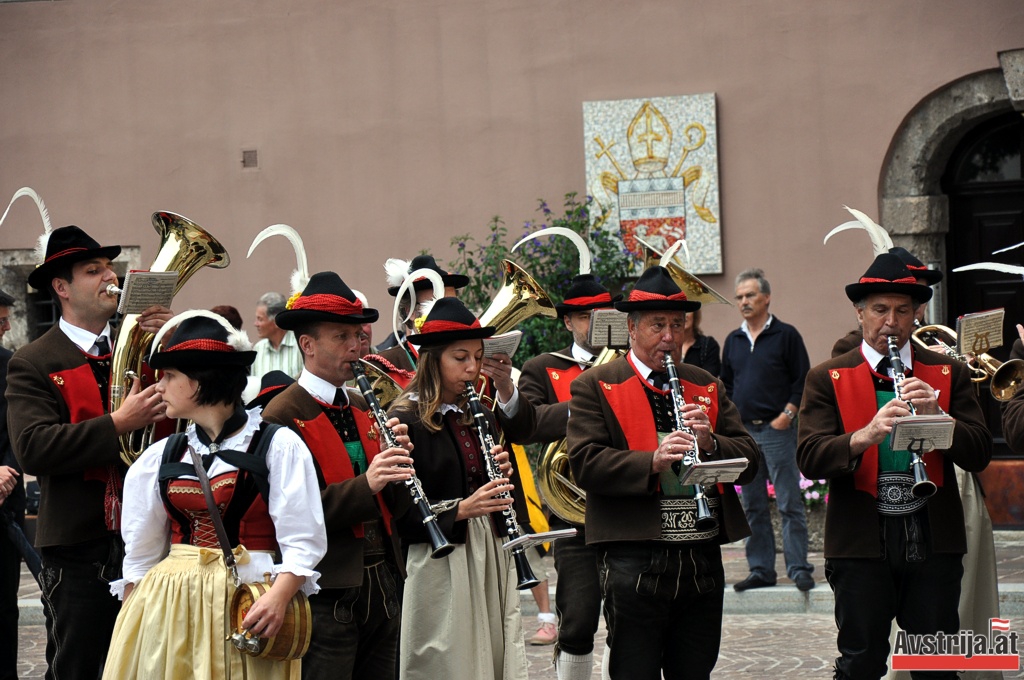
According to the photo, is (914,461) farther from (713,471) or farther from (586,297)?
(586,297)

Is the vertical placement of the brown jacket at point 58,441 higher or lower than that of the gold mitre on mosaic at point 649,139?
lower

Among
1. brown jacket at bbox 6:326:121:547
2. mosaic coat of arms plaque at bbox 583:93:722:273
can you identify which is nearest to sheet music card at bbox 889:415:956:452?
brown jacket at bbox 6:326:121:547

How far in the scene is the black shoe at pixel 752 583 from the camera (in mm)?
9617

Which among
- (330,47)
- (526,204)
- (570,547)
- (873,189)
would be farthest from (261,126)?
(570,547)

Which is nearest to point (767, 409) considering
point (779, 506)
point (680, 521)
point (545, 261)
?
point (779, 506)

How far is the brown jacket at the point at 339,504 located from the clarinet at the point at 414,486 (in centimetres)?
6

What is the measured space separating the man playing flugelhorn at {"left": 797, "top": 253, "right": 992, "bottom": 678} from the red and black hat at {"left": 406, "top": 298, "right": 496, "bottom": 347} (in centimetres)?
145

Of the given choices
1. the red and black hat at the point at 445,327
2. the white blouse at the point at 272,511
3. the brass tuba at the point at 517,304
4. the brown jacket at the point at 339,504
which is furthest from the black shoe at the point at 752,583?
the white blouse at the point at 272,511

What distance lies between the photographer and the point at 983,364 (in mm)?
6926

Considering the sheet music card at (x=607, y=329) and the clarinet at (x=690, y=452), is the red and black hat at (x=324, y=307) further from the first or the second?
the sheet music card at (x=607, y=329)

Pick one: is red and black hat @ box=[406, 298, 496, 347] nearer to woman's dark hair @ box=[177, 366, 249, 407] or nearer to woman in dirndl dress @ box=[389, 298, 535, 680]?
woman in dirndl dress @ box=[389, 298, 535, 680]

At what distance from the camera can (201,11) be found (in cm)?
1355

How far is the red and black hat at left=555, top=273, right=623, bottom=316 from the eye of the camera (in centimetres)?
762

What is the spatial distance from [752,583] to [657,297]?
459 centimetres
